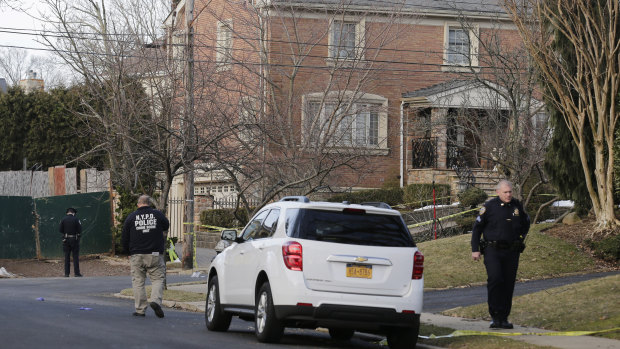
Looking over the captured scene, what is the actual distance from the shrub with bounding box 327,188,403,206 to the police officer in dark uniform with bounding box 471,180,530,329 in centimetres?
2015

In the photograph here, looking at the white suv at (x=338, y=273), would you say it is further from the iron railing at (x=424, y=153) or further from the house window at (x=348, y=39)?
the iron railing at (x=424, y=153)

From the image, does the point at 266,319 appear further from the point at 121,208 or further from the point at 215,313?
the point at 121,208

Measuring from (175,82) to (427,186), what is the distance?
1518 centimetres

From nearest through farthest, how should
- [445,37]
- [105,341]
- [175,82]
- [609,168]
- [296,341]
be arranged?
[105,341], [296,341], [175,82], [609,168], [445,37]

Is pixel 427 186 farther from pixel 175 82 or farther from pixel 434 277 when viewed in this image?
pixel 175 82

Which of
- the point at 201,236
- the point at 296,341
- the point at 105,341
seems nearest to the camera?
the point at 105,341

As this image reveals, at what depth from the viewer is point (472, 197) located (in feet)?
99.8

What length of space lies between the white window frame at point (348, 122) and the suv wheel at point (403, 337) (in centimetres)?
1552

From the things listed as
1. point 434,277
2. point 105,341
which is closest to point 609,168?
point 434,277

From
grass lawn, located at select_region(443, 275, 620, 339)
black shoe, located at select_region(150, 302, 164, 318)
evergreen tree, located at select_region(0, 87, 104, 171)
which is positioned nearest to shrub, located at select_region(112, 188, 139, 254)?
evergreen tree, located at select_region(0, 87, 104, 171)

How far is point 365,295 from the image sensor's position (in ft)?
34.7

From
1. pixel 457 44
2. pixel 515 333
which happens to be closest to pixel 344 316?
pixel 515 333

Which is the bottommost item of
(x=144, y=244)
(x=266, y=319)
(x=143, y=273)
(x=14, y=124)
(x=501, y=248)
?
(x=266, y=319)

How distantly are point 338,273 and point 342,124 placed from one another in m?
21.5
